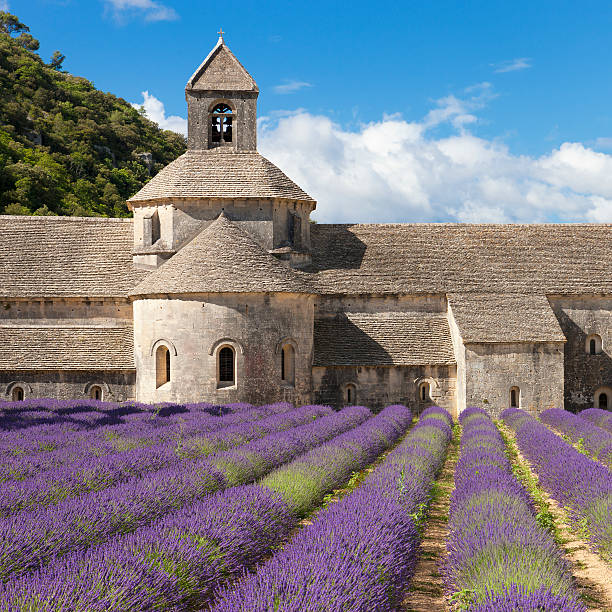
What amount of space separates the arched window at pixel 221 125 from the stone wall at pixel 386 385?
10653 mm

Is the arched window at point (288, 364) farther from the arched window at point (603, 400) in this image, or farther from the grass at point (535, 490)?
the arched window at point (603, 400)

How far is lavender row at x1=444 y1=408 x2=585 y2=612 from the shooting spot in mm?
5555

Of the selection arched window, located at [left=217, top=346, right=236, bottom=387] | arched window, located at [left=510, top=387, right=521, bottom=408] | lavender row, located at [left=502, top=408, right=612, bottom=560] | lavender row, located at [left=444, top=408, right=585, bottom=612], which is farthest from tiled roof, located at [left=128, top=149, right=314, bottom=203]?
lavender row, located at [left=444, top=408, right=585, bottom=612]

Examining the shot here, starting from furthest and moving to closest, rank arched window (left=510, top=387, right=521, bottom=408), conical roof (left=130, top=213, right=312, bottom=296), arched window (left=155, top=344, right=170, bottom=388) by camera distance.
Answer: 1. arched window (left=510, top=387, right=521, bottom=408)
2. arched window (left=155, top=344, right=170, bottom=388)
3. conical roof (left=130, top=213, right=312, bottom=296)

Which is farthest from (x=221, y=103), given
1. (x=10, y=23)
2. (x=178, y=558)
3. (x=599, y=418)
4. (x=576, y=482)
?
(x=10, y=23)

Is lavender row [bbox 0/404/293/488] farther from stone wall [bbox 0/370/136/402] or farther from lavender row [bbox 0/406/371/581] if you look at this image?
stone wall [bbox 0/370/136/402]

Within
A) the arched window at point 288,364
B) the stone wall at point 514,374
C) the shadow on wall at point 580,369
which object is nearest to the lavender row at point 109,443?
the arched window at point 288,364

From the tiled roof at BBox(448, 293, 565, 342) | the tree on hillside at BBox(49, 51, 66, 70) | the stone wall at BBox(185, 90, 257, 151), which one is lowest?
the tiled roof at BBox(448, 293, 565, 342)

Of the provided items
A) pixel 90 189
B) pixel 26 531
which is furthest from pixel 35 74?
pixel 26 531

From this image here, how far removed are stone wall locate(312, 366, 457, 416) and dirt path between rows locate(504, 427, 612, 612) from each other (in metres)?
15.1

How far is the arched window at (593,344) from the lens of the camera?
28.0m

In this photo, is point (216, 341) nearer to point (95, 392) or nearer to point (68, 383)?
point (95, 392)

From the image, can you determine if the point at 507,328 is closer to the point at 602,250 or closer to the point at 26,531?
the point at 602,250

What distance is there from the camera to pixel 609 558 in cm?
849
